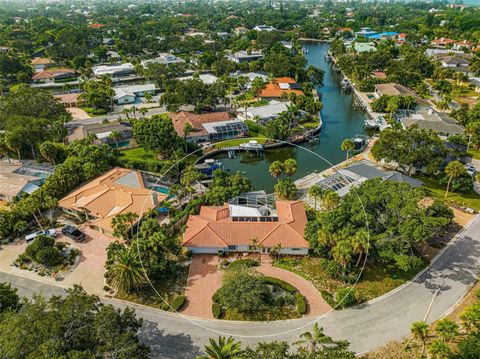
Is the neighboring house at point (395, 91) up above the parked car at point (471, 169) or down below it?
above

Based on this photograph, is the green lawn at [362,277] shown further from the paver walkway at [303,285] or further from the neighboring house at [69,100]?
the neighboring house at [69,100]

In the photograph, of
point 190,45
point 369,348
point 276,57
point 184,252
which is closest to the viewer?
point 369,348

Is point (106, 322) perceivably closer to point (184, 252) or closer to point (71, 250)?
point (184, 252)

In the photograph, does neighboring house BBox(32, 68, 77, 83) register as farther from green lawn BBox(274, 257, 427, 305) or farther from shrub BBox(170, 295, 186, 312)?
green lawn BBox(274, 257, 427, 305)

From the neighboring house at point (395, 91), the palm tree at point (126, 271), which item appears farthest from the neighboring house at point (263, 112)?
the palm tree at point (126, 271)

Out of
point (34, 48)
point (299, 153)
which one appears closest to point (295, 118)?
point (299, 153)

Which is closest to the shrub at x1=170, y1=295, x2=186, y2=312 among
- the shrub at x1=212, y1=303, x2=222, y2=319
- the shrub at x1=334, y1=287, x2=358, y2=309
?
the shrub at x1=212, y1=303, x2=222, y2=319

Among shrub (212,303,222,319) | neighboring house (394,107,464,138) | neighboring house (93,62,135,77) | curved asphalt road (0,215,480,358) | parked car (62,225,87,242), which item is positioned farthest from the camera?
neighboring house (93,62,135,77)
